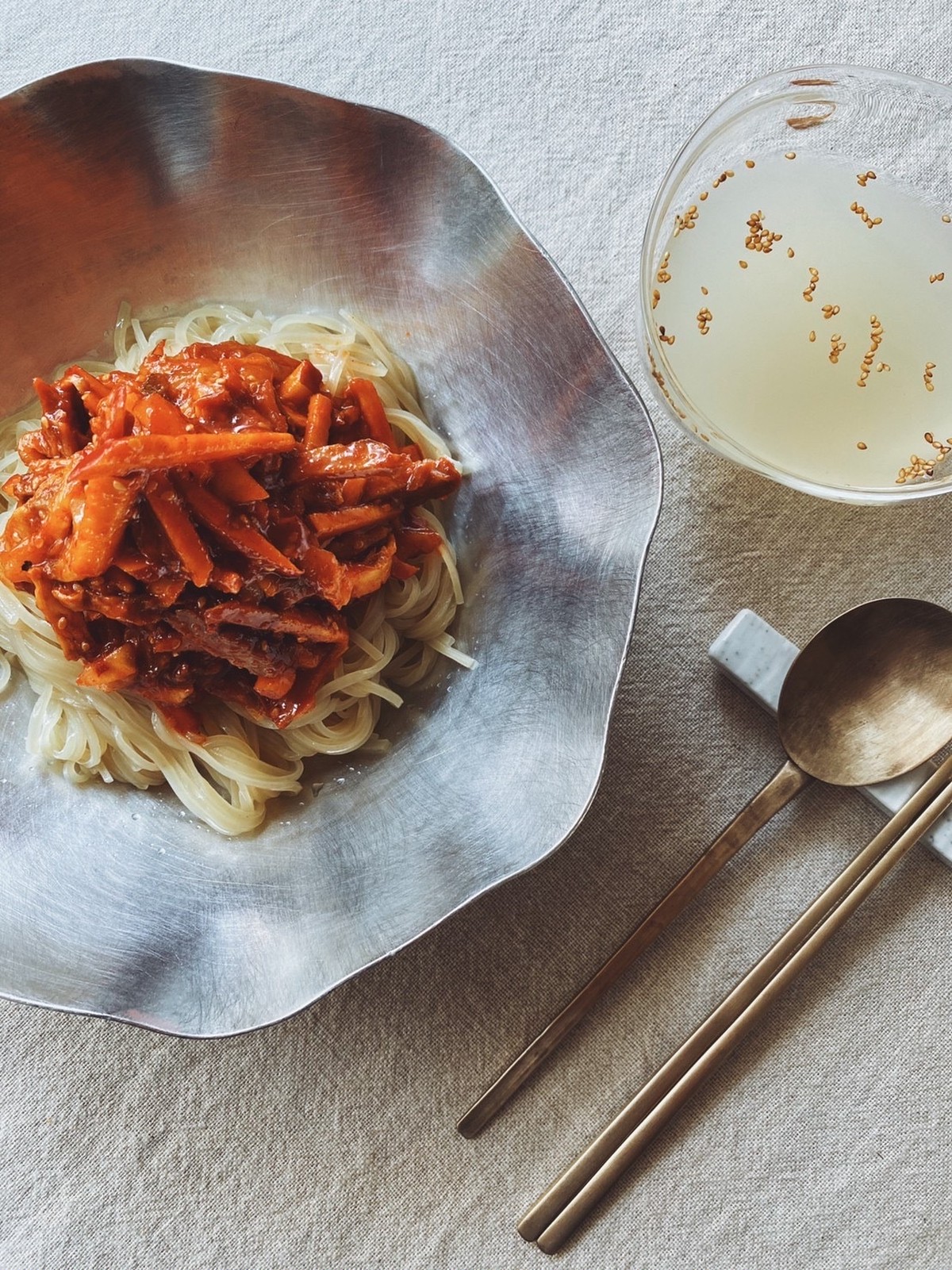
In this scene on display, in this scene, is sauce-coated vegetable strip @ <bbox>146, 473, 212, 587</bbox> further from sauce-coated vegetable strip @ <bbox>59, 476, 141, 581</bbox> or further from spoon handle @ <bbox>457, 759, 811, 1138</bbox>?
spoon handle @ <bbox>457, 759, 811, 1138</bbox>

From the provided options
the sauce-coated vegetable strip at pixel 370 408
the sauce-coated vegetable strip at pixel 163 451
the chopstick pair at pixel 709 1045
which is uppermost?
the sauce-coated vegetable strip at pixel 163 451

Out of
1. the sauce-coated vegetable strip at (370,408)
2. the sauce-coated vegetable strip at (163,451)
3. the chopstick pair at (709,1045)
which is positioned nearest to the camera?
the sauce-coated vegetable strip at (163,451)

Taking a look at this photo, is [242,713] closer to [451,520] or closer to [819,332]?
[451,520]

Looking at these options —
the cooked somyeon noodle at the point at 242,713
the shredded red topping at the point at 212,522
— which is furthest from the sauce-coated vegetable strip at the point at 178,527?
the cooked somyeon noodle at the point at 242,713

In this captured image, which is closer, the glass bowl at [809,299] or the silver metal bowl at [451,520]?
the silver metal bowl at [451,520]

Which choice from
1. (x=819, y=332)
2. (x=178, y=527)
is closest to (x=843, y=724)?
(x=819, y=332)

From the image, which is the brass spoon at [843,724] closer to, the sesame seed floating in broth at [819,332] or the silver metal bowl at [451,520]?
the sesame seed floating in broth at [819,332]
